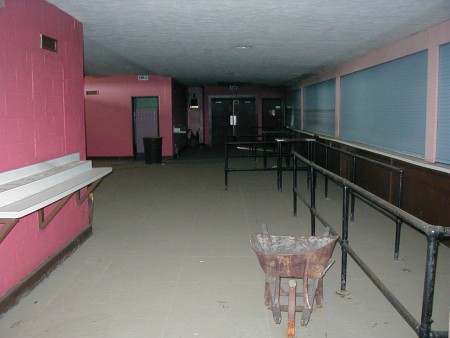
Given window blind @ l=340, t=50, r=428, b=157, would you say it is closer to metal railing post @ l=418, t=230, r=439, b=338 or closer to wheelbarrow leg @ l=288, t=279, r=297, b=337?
wheelbarrow leg @ l=288, t=279, r=297, b=337

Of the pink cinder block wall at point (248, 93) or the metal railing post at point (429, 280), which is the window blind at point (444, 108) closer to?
the metal railing post at point (429, 280)

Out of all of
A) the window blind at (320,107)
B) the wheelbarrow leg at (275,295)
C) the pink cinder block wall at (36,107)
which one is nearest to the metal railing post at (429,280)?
the wheelbarrow leg at (275,295)

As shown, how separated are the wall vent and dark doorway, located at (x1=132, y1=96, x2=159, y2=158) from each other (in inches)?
347

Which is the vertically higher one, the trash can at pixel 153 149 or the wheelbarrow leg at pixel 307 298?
the trash can at pixel 153 149

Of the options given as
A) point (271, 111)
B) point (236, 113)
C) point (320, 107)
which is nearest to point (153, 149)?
point (320, 107)

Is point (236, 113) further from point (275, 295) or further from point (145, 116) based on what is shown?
point (275, 295)

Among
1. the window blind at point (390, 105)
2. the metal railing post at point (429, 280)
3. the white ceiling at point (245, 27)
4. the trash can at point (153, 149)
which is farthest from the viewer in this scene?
the trash can at point (153, 149)

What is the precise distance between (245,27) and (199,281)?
9.76 ft

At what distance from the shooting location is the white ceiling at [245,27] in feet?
14.2

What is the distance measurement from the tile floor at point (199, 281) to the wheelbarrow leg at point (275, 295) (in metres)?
0.10

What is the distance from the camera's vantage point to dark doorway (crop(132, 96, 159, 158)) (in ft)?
43.5

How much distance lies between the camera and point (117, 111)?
13.2 meters

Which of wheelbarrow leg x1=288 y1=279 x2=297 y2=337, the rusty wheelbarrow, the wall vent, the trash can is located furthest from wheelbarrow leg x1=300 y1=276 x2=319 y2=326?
the trash can

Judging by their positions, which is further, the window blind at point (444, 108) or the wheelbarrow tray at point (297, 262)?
the window blind at point (444, 108)
